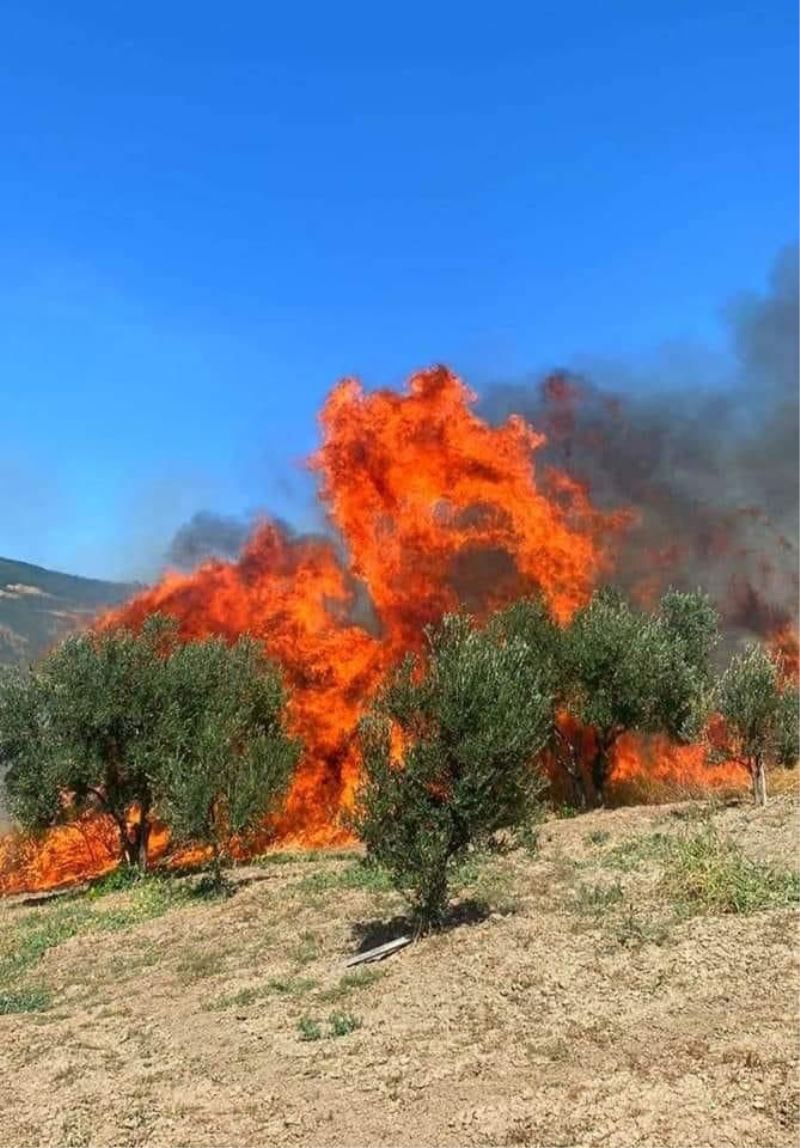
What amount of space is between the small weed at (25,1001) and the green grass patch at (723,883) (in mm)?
12771

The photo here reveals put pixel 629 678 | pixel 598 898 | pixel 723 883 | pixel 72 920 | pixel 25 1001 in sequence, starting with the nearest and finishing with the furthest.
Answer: pixel 25 1001
pixel 723 883
pixel 598 898
pixel 72 920
pixel 629 678

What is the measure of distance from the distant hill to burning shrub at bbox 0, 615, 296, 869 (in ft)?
149

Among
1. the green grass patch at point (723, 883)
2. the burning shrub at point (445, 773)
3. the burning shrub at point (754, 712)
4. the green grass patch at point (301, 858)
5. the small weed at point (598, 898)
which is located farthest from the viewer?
the burning shrub at point (754, 712)

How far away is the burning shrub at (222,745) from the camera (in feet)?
91.9

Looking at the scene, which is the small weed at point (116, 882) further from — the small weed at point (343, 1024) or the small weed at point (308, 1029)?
the small weed at point (343, 1024)

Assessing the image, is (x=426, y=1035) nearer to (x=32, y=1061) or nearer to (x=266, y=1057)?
(x=266, y=1057)

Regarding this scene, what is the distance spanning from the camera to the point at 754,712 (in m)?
31.5

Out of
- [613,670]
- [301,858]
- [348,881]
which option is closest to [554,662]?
[613,670]

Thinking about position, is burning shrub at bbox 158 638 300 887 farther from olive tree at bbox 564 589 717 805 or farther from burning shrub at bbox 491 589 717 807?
olive tree at bbox 564 589 717 805

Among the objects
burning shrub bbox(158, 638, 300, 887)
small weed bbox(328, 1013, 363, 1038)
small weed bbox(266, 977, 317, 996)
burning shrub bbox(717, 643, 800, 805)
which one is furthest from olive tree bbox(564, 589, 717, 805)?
small weed bbox(328, 1013, 363, 1038)

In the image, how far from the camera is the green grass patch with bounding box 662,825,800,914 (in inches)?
658

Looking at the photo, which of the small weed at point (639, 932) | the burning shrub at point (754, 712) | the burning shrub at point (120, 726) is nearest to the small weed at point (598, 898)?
the small weed at point (639, 932)

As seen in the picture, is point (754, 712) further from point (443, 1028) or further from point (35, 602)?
point (35, 602)

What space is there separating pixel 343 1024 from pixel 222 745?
17.2 metres
